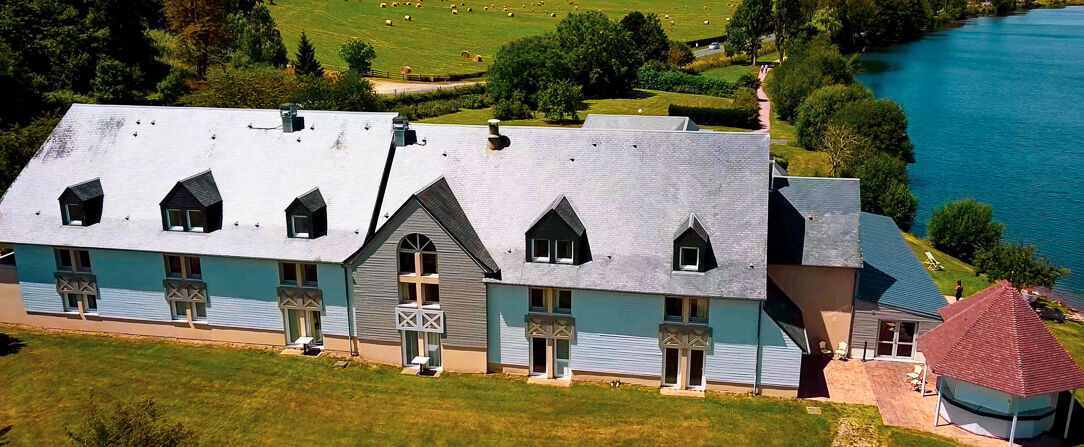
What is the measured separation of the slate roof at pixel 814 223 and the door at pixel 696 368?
5.75 metres

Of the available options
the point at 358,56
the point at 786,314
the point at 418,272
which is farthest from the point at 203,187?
the point at 358,56

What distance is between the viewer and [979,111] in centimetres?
9994

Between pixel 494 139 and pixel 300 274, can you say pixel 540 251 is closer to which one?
pixel 494 139

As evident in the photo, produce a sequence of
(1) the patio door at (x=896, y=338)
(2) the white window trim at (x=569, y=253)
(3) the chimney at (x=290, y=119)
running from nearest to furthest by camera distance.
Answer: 1. (2) the white window trim at (x=569, y=253)
2. (1) the patio door at (x=896, y=338)
3. (3) the chimney at (x=290, y=119)

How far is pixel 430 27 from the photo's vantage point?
5748 inches

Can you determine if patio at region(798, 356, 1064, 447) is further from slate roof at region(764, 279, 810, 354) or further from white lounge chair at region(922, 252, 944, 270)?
white lounge chair at region(922, 252, 944, 270)

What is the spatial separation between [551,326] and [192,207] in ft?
56.6

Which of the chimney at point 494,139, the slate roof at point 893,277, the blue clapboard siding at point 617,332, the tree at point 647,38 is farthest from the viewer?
the tree at point 647,38

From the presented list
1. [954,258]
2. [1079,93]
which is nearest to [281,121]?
[954,258]

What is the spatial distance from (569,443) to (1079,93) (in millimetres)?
108498

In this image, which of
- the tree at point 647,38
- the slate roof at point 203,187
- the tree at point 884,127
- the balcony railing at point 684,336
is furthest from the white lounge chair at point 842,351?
the tree at point 647,38

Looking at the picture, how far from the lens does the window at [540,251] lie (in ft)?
113

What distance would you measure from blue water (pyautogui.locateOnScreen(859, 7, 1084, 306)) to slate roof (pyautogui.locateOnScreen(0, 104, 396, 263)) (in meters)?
44.5

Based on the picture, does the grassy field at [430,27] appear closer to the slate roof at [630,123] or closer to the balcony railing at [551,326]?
the slate roof at [630,123]
